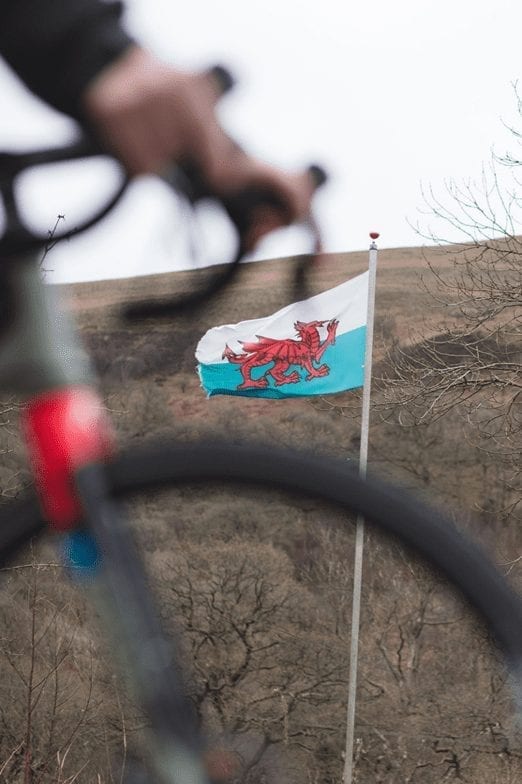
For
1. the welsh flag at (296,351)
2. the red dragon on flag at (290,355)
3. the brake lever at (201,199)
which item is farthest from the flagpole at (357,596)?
the brake lever at (201,199)

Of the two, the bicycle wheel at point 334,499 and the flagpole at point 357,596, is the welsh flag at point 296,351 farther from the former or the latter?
the bicycle wheel at point 334,499

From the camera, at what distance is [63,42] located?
2.89 feet

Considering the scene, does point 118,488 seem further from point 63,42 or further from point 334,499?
point 63,42

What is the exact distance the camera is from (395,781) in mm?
8219

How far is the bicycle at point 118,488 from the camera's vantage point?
1.88 ft

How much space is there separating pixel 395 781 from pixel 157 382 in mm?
8782

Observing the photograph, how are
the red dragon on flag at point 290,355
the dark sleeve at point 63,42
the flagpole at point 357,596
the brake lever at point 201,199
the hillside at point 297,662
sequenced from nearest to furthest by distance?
the dark sleeve at point 63,42
the brake lever at point 201,199
the flagpole at point 357,596
the red dragon on flag at point 290,355
the hillside at point 297,662

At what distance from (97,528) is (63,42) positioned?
21.5 inches

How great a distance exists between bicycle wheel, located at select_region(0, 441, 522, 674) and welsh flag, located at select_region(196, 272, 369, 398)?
20.2 ft

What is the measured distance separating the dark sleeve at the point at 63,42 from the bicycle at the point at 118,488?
0.28 m

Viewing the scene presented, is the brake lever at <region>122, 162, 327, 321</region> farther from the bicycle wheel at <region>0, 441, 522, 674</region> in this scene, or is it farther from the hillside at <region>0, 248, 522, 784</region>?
the hillside at <region>0, 248, 522, 784</region>

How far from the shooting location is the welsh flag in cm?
700

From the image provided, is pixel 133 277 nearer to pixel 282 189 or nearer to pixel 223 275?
pixel 223 275

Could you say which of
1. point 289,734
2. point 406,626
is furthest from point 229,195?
point 406,626
